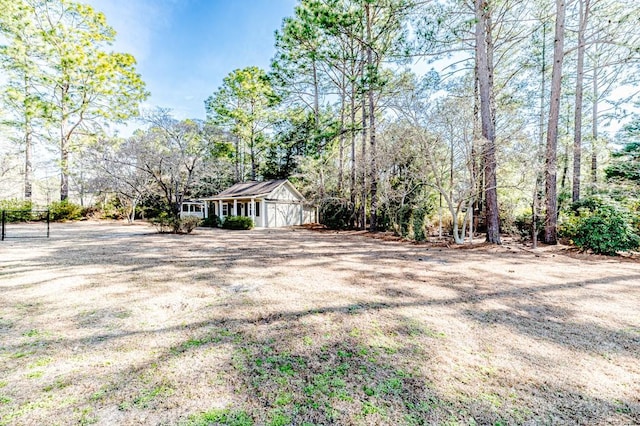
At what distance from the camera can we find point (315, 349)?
2.54 meters

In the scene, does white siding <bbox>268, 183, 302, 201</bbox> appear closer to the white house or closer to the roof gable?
the white house

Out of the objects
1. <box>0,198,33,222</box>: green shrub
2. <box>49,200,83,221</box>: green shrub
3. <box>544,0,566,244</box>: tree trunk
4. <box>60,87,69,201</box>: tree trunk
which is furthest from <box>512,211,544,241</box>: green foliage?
<box>49,200,83,221</box>: green shrub

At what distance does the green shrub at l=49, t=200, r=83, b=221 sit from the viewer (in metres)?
20.3

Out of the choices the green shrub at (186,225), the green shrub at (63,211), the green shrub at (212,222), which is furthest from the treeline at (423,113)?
the green shrub at (186,225)

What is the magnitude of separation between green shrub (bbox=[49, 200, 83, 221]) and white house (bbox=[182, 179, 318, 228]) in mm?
9731

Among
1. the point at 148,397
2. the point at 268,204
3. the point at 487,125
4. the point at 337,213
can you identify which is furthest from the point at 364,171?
the point at 148,397

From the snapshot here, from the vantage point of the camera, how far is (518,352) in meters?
2.54

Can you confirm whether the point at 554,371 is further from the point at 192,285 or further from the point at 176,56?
the point at 176,56

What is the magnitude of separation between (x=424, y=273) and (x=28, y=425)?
5471mm

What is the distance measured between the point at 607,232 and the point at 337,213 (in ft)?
38.8

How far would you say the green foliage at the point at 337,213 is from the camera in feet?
55.0

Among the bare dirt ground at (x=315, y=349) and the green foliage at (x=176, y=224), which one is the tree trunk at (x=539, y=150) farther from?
the green foliage at (x=176, y=224)

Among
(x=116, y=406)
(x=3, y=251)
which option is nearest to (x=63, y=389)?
(x=116, y=406)

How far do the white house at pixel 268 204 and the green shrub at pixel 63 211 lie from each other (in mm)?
9731
